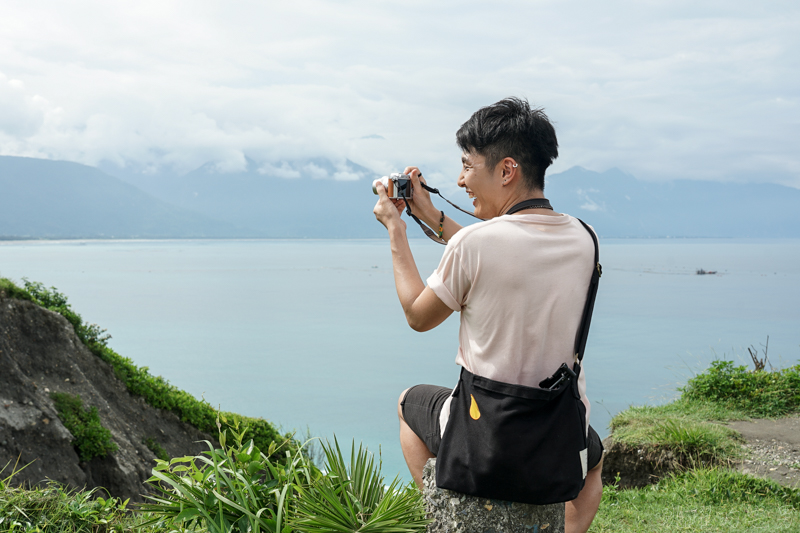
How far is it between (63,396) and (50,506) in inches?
95.3

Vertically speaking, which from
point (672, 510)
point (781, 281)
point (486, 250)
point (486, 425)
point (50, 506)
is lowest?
point (781, 281)

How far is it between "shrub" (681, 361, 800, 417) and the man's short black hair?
5.18 meters

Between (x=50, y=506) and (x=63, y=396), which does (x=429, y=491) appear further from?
(x=63, y=396)

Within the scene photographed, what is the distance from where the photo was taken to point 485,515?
2.10 metres

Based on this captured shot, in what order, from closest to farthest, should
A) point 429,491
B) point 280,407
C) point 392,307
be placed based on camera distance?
point 429,491
point 280,407
point 392,307

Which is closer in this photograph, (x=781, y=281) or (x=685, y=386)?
(x=685, y=386)

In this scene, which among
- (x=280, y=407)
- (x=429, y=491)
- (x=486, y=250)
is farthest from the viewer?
(x=280, y=407)

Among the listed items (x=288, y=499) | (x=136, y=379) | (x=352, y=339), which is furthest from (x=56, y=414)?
(x=352, y=339)

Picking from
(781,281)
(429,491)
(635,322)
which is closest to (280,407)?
(429,491)

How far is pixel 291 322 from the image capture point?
1499 inches

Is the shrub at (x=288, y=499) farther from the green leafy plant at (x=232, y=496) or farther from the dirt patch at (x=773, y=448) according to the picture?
the dirt patch at (x=773, y=448)

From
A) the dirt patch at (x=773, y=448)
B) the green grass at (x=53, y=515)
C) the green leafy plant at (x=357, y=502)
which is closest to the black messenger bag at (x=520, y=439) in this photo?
the green leafy plant at (x=357, y=502)

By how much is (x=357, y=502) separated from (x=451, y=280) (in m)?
1.10

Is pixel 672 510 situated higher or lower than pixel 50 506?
lower
